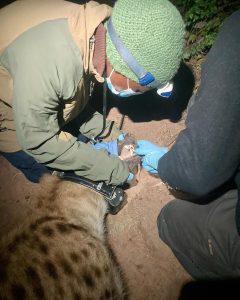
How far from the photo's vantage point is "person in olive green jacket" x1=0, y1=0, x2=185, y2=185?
7.73ft

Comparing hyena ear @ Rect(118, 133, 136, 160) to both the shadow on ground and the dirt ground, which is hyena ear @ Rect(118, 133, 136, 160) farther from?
the shadow on ground

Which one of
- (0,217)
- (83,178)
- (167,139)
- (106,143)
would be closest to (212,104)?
(83,178)

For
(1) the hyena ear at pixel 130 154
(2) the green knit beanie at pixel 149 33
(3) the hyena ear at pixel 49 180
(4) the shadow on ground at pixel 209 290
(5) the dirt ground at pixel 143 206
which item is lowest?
(4) the shadow on ground at pixel 209 290

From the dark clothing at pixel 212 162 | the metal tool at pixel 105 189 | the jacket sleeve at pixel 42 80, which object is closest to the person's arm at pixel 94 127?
the metal tool at pixel 105 189

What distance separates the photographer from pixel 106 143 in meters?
3.70

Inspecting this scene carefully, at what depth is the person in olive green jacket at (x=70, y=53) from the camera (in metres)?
2.36

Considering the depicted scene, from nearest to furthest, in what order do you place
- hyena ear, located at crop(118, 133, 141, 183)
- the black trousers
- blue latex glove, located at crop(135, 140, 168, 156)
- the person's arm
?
the black trousers → blue latex glove, located at crop(135, 140, 168, 156) → hyena ear, located at crop(118, 133, 141, 183) → the person's arm

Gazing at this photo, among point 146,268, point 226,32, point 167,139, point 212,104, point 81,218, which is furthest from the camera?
point 167,139

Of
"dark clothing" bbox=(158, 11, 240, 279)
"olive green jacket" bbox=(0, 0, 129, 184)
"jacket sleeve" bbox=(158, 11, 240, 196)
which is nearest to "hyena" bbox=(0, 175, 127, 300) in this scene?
"olive green jacket" bbox=(0, 0, 129, 184)

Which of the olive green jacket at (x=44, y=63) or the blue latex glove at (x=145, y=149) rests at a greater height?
the olive green jacket at (x=44, y=63)

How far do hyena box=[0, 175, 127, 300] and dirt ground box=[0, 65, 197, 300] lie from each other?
287mm

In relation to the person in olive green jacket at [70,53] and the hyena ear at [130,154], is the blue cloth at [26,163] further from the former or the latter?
the hyena ear at [130,154]

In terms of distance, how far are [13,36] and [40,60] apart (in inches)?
13.5

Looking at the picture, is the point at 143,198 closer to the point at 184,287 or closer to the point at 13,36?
the point at 184,287
